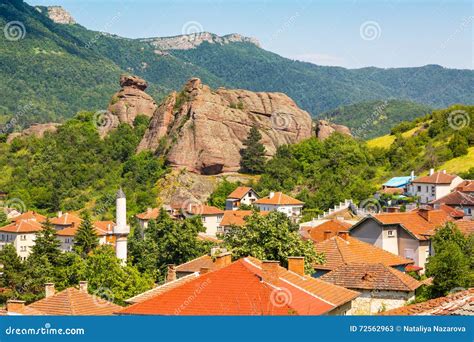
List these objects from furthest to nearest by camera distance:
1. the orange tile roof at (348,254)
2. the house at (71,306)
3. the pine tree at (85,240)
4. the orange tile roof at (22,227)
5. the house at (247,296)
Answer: the orange tile roof at (22,227)
the pine tree at (85,240)
the orange tile roof at (348,254)
the house at (71,306)
the house at (247,296)

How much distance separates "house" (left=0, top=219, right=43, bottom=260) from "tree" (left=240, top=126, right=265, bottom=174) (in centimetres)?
2167

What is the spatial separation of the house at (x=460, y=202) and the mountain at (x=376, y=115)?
4278 inches

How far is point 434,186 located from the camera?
57.9m

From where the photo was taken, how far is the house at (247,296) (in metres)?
17.1

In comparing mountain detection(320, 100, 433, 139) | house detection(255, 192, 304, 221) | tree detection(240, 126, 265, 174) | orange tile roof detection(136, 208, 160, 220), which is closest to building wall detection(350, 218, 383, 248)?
house detection(255, 192, 304, 221)

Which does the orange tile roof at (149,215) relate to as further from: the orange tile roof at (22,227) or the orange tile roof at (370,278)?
the orange tile roof at (370,278)

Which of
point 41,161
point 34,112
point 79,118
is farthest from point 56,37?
point 41,161

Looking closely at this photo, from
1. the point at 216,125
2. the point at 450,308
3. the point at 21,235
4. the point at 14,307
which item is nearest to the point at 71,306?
the point at 14,307

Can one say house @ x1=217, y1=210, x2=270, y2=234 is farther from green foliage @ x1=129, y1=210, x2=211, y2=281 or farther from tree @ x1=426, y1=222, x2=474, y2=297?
tree @ x1=426, y1=222, x2=474, y2=297

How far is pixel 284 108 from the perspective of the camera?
85562mm

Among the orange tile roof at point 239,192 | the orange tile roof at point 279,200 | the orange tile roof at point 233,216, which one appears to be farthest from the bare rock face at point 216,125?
the orange tile roof at point 233,216

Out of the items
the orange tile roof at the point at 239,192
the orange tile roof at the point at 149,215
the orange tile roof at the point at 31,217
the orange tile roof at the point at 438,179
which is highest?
the orange tile roof at the point at 438,179

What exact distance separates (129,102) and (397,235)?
59.6m
